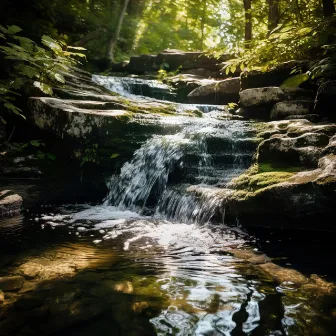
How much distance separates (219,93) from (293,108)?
3.78 meters

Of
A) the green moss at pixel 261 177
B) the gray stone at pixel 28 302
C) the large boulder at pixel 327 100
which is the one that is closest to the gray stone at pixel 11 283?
the gray stone at pixel 28 302

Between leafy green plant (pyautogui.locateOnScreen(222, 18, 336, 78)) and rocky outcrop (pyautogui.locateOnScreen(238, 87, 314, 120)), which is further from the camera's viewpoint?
rocky outcrop (pyautogui.locateOnScreen(238, 87, 314, 120))

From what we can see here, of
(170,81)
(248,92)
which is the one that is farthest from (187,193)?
(170,81)

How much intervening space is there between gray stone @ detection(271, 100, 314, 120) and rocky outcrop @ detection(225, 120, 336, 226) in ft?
5.25

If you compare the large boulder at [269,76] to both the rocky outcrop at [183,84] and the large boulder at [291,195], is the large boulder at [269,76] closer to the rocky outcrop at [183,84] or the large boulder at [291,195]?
the rocky outcrop at [183,84]

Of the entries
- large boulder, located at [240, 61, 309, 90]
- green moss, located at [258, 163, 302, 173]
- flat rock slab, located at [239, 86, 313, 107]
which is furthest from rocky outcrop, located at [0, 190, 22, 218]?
large boulder, located at [240, 61, 309, 90]

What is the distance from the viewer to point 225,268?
340 centimetres

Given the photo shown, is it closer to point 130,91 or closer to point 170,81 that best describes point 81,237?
point 130,91

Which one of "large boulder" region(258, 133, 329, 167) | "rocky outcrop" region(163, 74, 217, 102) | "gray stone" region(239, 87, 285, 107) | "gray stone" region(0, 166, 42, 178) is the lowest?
"gray stone" region(0, 166, 42, 178)

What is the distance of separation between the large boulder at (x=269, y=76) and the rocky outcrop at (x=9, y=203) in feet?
25.0

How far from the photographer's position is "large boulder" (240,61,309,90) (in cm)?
930

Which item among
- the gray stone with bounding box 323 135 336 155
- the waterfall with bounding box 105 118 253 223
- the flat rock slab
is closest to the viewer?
the gray stone with bounding box 323 135 336 155

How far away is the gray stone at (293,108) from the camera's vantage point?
25.9ft

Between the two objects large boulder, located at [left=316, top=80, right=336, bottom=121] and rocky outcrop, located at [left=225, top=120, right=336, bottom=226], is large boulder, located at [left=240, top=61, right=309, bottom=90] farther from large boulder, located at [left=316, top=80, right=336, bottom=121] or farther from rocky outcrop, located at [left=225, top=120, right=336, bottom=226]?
rocky outcrop, located at [left=225, top=120, right=336, bottom=226]
